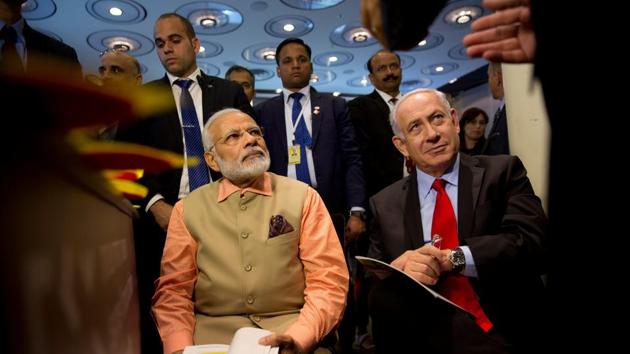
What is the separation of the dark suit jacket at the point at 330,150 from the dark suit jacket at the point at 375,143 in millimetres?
297

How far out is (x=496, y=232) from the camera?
1.57 meters

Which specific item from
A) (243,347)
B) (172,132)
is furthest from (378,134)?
(243,347)

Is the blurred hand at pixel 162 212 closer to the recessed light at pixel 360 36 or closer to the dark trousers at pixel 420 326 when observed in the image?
the dark trousers at pixel 420 326

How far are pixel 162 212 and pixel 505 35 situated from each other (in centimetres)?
175

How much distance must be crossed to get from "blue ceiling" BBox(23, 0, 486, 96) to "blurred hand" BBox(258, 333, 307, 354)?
4718 millimetres

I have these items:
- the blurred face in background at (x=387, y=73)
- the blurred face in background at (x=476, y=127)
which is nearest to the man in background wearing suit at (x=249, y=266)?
the blurred face in background at (x=387, y=73)

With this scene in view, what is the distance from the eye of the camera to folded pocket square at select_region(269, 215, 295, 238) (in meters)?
1.72

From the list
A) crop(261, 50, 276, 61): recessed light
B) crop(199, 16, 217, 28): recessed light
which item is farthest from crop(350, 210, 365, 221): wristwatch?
crop(261, 50, 276, 61): recessed light

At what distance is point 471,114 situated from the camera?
4.39 metres

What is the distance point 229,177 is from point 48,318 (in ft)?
5.00

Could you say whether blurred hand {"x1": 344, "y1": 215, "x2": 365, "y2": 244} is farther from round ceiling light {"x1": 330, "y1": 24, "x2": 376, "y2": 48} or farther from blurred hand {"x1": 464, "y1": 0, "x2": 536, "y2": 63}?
round ceiling light {"x1": 330, "y1": 24, "x2": 376, "y2": 48}

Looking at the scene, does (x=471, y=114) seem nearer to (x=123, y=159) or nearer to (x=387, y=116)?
(x=387, y=116)

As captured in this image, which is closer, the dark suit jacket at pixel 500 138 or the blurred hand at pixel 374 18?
the blurred hand at pixel 374 18

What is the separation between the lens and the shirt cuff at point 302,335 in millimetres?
1450
